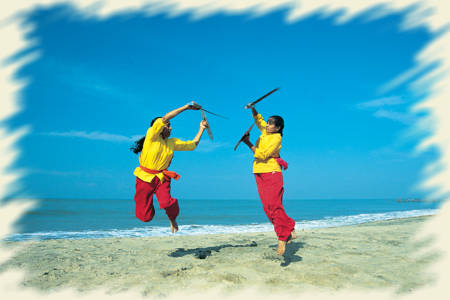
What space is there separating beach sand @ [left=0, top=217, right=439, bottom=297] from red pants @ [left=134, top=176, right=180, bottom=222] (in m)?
0.72

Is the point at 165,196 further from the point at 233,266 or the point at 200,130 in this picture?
the point at 233,266

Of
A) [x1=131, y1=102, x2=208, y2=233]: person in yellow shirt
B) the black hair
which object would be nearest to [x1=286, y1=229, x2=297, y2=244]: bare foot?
the black hair

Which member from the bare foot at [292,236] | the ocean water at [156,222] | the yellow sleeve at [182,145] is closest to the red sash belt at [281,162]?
the bare foot at [292,236]

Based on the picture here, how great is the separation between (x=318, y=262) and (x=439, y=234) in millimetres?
3124

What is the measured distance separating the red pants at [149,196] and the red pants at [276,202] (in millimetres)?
1354

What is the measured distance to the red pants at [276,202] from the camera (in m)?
4.12

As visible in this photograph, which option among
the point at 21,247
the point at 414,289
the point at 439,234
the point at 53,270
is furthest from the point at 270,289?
the point at 21,247

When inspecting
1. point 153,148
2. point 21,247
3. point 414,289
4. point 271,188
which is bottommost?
point 414,289

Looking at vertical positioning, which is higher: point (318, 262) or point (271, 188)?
point (271, 188)

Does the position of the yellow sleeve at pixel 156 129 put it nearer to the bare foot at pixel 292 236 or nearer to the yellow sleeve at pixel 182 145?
the yellow sleeve at pixel 182 145

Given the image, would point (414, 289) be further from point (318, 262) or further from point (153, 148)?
point (153, 148)

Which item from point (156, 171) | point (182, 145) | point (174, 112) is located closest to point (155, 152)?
point (156, 171)

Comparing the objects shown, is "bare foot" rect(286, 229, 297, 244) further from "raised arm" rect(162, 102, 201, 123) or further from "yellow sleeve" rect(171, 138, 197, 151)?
"raised arm" rect(162, 102, 201, 123)

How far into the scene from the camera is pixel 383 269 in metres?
3.77
